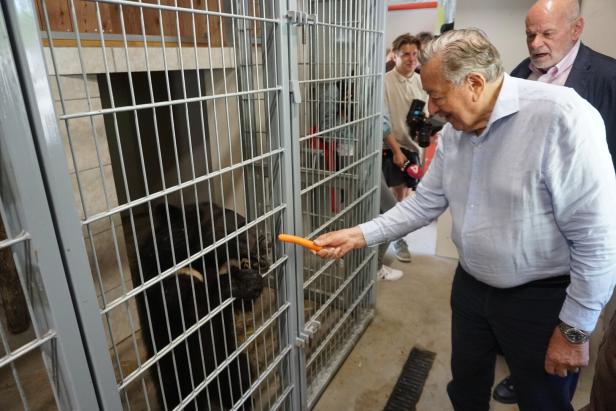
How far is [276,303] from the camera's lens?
1.55m

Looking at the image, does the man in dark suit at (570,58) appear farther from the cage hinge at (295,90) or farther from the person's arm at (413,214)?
the cage hinge at (295,90)

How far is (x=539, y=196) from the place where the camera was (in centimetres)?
104

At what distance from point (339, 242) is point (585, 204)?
27.9 inches

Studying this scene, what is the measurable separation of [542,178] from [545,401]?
67 centimetres

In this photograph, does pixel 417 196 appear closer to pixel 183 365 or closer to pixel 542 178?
pixel 542 178

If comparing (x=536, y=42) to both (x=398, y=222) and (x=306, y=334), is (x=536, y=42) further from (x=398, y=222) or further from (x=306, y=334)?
(x=306, y=334)

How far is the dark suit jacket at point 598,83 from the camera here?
63.6 inches

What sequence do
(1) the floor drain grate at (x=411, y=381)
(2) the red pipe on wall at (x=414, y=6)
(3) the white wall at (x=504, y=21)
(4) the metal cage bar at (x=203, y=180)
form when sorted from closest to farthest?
1. (4) the metal cage bar at (x=203, y=180)
2. (1) the floor drain grate at (x=411, y=381)
3. (3) the white wall at (x=504, y=21)
4. (2) the red pipe on wall at (x=414, y=6)

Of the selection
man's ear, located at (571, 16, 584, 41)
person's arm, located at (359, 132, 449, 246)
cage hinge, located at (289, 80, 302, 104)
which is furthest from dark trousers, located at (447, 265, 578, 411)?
man's ear, located at (571, 16, 584, 41)

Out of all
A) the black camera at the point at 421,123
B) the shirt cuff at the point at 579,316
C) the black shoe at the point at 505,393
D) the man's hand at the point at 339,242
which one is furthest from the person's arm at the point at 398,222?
the black camera at the point at 421,123

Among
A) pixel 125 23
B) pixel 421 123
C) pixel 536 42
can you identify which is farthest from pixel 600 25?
pixel 125 23

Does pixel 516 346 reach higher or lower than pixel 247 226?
lower

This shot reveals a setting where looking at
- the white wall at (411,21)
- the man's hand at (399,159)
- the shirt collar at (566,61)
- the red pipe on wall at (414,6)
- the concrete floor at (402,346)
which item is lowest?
the concrete floor at (402,346)

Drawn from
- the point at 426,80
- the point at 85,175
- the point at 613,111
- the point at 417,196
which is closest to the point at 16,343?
the point at 85,175
